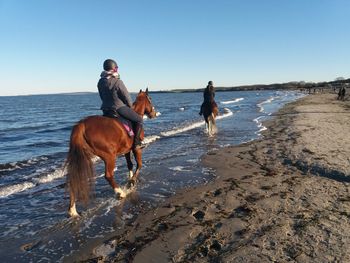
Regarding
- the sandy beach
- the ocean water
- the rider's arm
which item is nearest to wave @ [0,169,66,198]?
the ocean water

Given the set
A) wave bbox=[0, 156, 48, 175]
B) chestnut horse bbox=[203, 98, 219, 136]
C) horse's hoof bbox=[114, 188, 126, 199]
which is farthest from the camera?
chestnut horse bbox=[203, 98, 219, 136]

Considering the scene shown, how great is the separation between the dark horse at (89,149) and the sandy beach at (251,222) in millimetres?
1317

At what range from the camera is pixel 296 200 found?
21.4 ft

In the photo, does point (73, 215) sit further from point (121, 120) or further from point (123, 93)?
point (123, 93)

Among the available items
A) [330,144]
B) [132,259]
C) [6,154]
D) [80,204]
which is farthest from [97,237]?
[6,154]

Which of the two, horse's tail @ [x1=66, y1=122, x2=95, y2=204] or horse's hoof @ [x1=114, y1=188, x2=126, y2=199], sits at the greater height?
horse's tail @ [x1=66, y1=122, x2=95, y2=204]

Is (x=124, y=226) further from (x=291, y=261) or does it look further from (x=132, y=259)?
(x=291, y=261)

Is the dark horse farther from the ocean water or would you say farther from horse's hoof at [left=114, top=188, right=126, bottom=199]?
the ocean water

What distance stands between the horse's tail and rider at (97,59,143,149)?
3.86ft

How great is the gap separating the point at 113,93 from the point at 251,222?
4143 millimetres

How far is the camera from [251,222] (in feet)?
18.3

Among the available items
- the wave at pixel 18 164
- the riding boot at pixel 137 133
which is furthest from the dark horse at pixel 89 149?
the wave at pixel 18 164

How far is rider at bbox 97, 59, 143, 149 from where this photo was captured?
770cm

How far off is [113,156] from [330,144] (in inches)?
320
